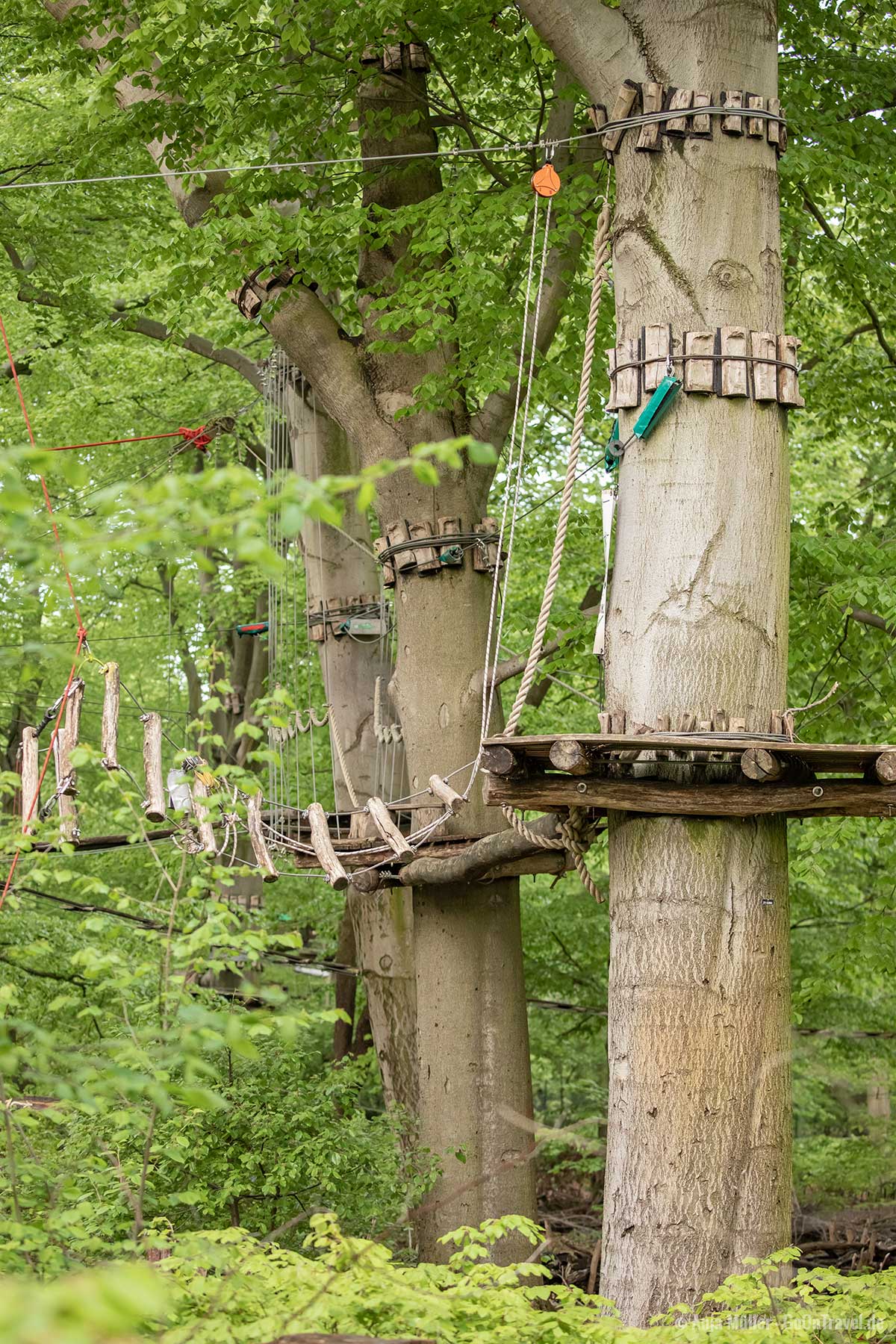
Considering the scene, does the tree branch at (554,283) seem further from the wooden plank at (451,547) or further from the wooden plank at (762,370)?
the wooden plank at (762,370)

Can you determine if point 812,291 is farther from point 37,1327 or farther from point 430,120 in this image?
point 37,1327

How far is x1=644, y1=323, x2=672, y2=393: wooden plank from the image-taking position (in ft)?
18.4

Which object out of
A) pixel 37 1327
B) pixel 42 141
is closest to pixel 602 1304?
pixel 37 1327

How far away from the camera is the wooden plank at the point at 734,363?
218 inches

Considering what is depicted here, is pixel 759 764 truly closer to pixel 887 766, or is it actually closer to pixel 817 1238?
pixel 887 766

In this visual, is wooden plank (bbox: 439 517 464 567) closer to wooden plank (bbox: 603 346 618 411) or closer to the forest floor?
wooden plank (bbox: 603 346 618 411)

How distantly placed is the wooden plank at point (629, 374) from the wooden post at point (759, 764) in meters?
1.54

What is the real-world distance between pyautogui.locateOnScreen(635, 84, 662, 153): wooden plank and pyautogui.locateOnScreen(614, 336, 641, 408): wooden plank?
78cm

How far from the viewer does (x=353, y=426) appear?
8.47 m

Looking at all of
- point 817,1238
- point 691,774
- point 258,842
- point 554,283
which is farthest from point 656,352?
point 817,1238

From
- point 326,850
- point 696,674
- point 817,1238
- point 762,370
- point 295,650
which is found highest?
point 762,370

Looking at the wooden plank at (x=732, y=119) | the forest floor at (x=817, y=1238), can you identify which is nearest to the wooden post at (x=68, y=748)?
the wooden plank at (x=732, y=119)

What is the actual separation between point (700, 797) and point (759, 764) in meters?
0.32

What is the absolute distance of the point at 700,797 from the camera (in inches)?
205
